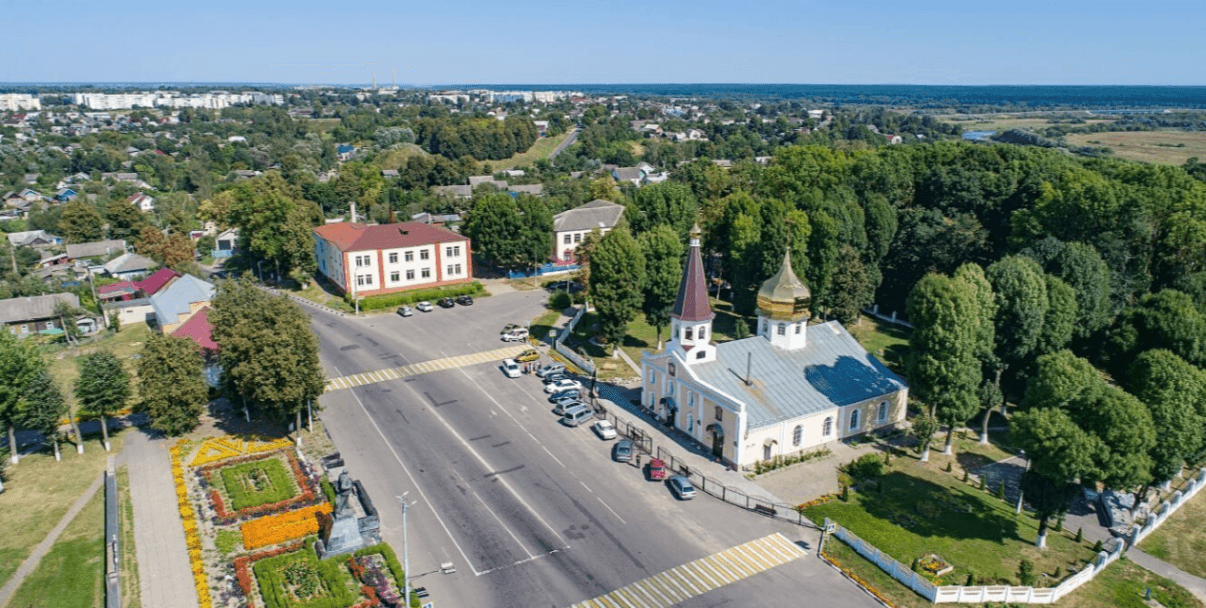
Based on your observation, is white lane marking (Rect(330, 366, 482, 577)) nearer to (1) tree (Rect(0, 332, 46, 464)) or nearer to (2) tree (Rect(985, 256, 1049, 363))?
(1) tree (Rect(0, 332, 46, 464))

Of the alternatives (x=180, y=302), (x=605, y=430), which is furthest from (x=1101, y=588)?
(x=180, y=302)

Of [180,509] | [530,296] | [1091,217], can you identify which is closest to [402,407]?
[180,509]

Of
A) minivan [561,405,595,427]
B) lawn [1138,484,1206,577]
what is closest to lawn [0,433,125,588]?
minivan [561,405,595,427]

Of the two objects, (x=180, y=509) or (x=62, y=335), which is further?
(x=62, y=335)

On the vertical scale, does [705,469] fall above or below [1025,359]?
below

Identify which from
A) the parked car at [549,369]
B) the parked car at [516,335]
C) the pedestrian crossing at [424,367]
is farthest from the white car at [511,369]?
the parked car at [516,335]

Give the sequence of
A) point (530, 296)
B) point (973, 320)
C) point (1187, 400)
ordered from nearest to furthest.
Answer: point (1187, 400)
point (973, 320)
point (530, 296)

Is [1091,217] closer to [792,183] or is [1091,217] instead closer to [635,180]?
[792,183]

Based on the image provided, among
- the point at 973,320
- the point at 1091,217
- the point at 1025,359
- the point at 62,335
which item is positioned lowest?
the point at 62,335
